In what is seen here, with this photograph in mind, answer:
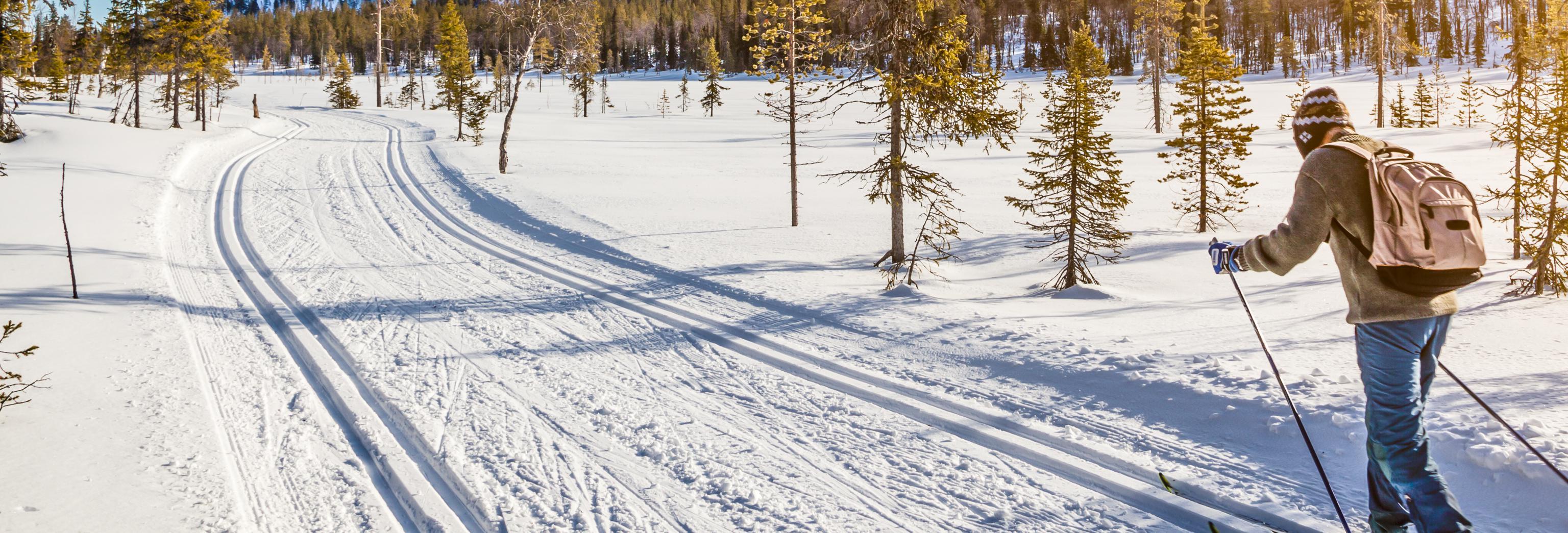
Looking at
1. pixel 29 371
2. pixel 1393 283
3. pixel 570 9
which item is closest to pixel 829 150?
pixel 570 9

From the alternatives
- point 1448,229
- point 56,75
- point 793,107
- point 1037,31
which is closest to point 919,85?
point 793,107

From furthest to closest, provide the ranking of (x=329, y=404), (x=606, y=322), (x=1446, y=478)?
(x=606, y=322) < (x=329, y=404) < (x=1446, y=478)

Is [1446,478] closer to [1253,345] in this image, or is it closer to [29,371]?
[1253,345]

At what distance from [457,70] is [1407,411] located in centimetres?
3878

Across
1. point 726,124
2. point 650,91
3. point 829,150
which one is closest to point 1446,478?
point 829,150

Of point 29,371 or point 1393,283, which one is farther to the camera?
point 29,371

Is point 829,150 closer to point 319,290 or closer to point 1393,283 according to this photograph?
point 319,290

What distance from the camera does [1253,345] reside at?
294 inches

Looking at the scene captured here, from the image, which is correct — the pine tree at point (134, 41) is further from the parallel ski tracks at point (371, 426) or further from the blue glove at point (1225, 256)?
the blue glove at point (1225, 256)

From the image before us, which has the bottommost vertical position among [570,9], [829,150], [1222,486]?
[1222,486]

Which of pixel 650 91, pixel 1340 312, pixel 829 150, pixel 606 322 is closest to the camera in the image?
pixel 606 322

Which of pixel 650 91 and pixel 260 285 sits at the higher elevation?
pixel 650 91

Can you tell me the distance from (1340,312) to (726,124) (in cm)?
4664

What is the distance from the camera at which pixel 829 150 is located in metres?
37.2
